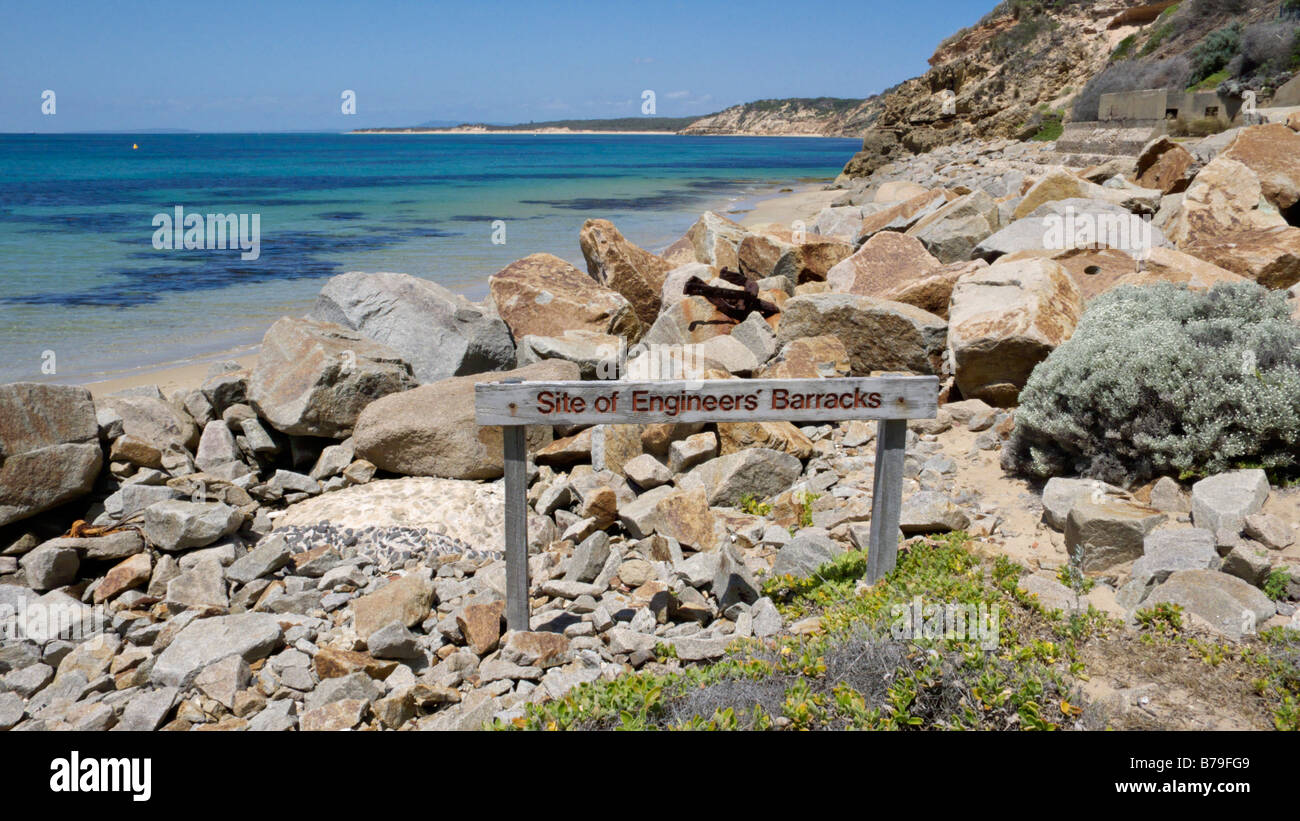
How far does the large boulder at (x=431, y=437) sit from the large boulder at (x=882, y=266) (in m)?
4.24

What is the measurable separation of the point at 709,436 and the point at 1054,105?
111 ft

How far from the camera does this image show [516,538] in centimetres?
426

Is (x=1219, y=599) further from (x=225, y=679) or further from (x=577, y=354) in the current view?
(x=577, y=354)

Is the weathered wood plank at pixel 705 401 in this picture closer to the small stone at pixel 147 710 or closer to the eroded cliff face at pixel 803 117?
the small stone at pixel 147 710

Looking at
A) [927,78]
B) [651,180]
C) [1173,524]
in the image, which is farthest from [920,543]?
[651,180]

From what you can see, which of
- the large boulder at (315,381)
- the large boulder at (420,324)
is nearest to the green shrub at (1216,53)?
the large boulder at (420,324)

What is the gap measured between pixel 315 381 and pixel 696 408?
3.67 m

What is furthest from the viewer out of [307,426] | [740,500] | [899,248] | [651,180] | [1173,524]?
[651,180]

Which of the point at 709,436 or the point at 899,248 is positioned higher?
the point at 899,248

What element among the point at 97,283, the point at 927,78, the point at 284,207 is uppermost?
the point at 927,78

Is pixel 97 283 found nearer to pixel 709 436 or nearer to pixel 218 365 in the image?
pixel 218 365

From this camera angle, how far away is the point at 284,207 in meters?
33.7

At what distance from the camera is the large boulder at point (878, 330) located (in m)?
7.22

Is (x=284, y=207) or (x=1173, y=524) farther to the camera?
(x=284, y=207)
